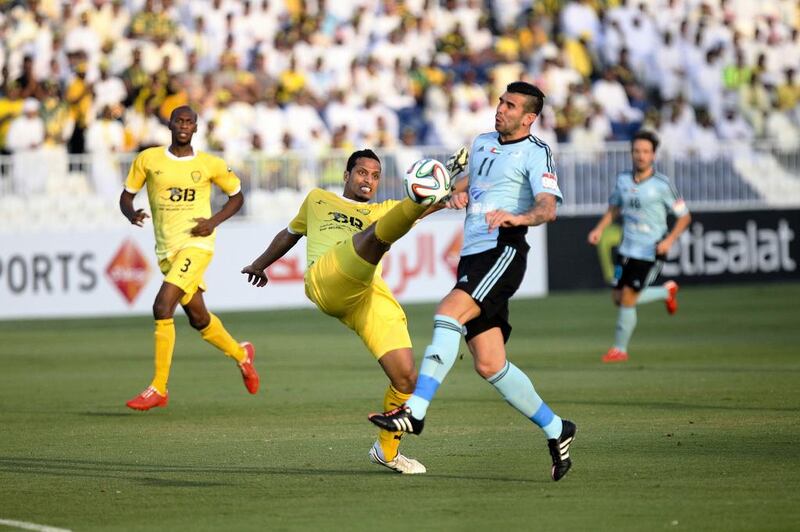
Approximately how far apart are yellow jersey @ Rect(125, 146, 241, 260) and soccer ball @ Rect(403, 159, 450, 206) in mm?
5711

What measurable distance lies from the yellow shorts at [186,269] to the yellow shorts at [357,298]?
416 cm

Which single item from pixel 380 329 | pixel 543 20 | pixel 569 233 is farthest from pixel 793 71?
pixel 380 329

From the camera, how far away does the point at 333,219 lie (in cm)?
1021

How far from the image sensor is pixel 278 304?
84.6 ft

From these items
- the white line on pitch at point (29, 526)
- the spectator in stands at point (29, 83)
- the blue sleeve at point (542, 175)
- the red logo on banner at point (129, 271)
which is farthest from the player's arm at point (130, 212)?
the spectator in stands at point (29, 83)

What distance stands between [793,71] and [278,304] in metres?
13.2

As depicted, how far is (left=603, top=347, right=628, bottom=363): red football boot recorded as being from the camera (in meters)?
17.1

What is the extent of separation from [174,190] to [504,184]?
5.54 m

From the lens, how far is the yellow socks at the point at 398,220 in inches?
351

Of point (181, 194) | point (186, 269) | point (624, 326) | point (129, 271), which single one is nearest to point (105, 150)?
point (129, 271)

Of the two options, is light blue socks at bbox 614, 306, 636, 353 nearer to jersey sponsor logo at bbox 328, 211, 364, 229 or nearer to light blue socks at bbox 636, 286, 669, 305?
light blue socks at bbox 636, 286, 669, 305

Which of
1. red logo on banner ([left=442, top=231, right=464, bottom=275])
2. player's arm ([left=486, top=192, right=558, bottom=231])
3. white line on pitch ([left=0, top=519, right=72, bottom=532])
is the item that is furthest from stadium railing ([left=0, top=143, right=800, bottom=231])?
white line on pitch ([left=0, top=519, right=72, bottom=532])

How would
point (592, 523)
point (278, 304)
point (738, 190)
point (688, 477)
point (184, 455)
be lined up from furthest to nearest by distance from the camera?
1. point (738, 190)
2. point (278, 304)
3. point (184, 455)
4. point (688, 477)
5. point (592, 523)

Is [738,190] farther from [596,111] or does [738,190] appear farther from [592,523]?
[592,523]
